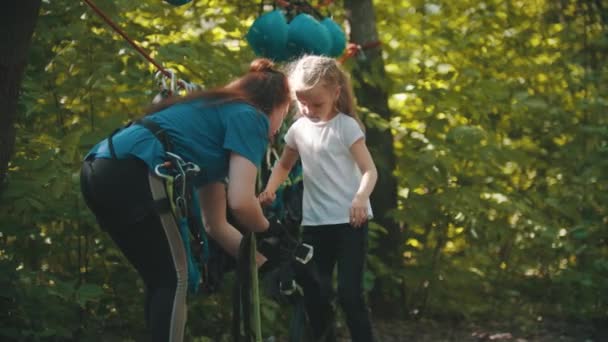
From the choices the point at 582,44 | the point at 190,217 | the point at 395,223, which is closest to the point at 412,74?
the point at 395,223

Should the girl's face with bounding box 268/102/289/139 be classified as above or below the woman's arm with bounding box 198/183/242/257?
above

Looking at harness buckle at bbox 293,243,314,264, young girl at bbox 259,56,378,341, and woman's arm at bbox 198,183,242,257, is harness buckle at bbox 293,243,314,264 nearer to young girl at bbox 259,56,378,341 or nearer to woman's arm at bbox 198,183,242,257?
woman's arm at bbox 198,183,242,257

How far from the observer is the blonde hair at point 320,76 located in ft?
13.9

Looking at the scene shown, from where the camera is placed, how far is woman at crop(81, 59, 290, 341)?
10.5 feet

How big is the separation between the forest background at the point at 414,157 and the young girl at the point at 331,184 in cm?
64

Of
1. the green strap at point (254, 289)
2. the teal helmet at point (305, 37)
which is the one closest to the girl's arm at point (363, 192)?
the green strap at point (254, 289)

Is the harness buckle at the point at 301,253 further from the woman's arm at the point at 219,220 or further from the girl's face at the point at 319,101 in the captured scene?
the girl's face at the point at 319,101

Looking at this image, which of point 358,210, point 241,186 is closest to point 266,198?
point 358,210

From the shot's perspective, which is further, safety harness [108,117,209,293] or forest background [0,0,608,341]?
forest background [0,0,608,341]

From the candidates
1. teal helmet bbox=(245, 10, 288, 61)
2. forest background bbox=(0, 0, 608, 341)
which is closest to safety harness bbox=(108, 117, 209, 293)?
forest background bbox=(0, 0, 608, 341)

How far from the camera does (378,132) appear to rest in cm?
677

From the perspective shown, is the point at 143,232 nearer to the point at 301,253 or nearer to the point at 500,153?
the point at 301,253

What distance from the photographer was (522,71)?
7.25 meters

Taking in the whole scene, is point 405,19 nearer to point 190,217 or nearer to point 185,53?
point 185,53
